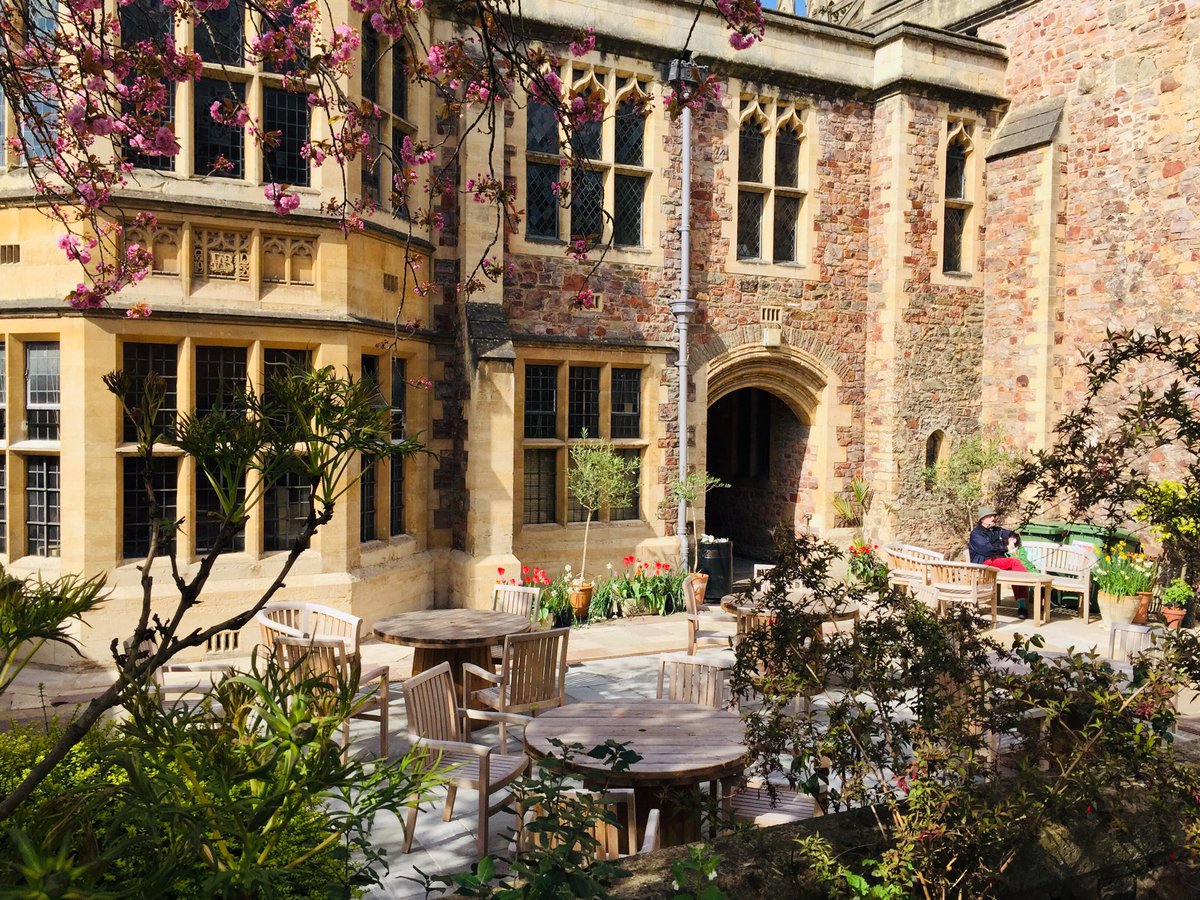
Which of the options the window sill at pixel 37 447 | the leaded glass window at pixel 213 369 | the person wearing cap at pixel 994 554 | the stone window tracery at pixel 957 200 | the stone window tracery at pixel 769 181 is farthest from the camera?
the stone window tracery at pixel 957 200

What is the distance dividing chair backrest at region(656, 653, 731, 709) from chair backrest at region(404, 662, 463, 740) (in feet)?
4.28

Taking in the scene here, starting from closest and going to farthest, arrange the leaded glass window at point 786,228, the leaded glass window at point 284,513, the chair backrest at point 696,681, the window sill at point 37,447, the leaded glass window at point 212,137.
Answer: the chair backrest at point 696,681 < the window sill at point 37,447 < the leaded glass window at point 212,137 < the leaded glass window at point 284,513 < the leaded glass window at point 786,228

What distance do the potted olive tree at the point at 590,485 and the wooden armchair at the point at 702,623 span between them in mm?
1265

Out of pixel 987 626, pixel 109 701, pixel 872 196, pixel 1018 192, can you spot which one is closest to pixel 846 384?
pixel 872 196

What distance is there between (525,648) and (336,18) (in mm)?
6569

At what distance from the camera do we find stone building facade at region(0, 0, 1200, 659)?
8.36 metres

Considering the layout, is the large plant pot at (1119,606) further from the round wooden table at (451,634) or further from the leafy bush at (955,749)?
the leafy bush at (955,749)

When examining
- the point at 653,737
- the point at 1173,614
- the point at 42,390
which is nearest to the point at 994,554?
the point at 1173,614

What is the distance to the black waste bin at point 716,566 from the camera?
12.0 m

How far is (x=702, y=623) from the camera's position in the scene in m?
10.9

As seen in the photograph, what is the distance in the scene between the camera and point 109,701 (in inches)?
92.8

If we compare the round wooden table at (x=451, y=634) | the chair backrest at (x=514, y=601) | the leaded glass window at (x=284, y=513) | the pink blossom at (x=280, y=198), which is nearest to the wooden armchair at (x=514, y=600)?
the chair backrest at (x=514, y=601)

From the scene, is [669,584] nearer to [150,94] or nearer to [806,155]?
[806,155]

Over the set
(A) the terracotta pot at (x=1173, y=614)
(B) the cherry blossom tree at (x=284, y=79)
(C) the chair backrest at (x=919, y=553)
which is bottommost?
(A) the terracotta pot at (x=1173, y=614)
